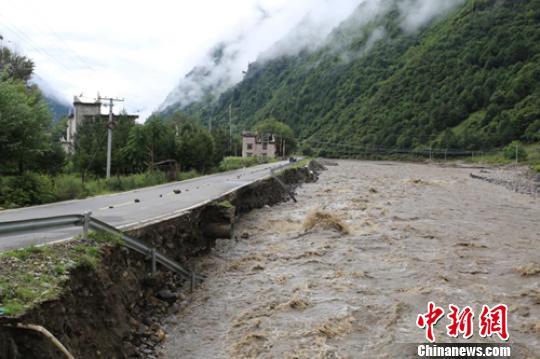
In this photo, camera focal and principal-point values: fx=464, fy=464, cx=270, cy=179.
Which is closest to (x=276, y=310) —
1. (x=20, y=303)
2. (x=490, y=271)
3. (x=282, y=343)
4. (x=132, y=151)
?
(x=282, y=343)

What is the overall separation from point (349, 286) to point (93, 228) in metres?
6.56

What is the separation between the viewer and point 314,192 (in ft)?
129

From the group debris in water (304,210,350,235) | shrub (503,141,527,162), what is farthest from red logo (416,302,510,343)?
shrub (503,141,527,162)

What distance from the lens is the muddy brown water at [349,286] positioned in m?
9.02

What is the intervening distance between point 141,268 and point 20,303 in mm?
4577

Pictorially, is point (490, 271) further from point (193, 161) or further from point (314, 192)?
point (193, 161)

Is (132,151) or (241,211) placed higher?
(132,151)

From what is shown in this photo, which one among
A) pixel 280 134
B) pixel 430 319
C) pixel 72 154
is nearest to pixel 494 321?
pixel 430 319

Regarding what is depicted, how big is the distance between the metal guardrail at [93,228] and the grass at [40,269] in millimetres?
263

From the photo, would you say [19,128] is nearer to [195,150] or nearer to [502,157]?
[195,150]

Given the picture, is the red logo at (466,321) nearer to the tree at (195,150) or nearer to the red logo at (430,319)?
the red logo at (430,319)

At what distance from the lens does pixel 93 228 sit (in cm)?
936

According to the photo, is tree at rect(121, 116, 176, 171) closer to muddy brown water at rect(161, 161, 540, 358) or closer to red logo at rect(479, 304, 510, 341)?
muddy brown water at rect(161, 161, 540, 358)

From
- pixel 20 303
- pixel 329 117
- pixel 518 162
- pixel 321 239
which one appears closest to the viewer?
pixel 20 303
